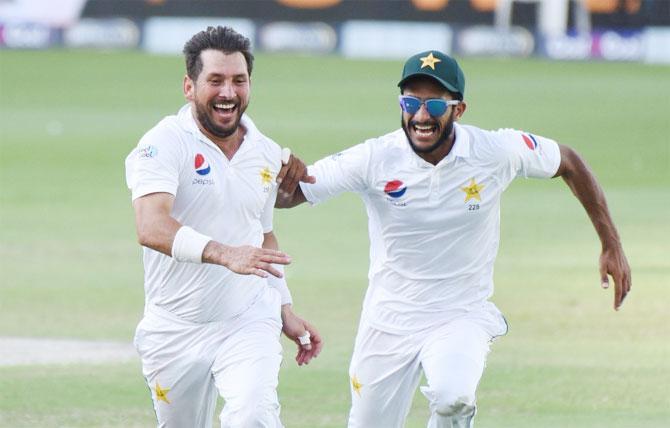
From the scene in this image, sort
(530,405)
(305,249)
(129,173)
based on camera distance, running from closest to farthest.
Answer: (129,173)
(530,405)
(305,249)

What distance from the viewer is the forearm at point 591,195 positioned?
8234 millimetres

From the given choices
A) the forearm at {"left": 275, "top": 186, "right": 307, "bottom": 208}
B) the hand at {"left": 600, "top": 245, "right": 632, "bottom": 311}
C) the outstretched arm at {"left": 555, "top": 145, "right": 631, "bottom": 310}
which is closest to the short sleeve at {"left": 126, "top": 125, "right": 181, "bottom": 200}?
the forearm at {"left": 275, "top": 186, "right": 307, "bottom": 208}

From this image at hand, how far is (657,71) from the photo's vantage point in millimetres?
36688

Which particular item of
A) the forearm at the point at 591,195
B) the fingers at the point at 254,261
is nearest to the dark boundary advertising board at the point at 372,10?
the forearm at the point at 591,195

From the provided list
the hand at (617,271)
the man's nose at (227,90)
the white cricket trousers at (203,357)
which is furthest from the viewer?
the hand at (617,271)

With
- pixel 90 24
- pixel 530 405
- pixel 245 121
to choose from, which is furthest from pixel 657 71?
pixel 245 121

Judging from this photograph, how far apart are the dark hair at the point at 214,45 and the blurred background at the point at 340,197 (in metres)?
2.70

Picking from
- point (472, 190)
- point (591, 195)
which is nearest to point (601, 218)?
point (591, 195)

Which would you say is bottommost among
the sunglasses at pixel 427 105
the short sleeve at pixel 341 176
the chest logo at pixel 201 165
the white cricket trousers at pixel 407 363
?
the white cricket trousers at pixel 407 363

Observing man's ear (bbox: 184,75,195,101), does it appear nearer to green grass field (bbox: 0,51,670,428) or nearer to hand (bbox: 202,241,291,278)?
hand (bbox: 202,241,291,278)

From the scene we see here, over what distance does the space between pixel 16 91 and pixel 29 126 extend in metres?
5.15

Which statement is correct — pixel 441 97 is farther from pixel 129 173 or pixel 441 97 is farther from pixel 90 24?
pixel 90 24

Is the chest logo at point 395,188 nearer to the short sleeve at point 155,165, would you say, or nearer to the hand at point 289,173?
the hand at point 289,173

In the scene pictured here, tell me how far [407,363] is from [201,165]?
4.87ft
